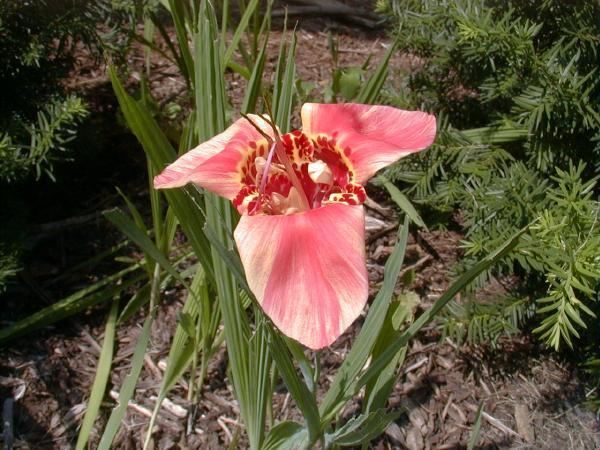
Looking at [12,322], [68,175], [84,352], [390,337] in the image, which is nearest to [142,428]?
[84,352]

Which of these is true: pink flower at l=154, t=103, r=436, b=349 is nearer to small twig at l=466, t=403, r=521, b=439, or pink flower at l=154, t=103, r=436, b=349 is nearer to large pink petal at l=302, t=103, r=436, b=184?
large pink petal at l=302, t=103, r=436, b=184

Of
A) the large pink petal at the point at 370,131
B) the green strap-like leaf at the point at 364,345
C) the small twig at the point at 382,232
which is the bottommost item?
the small twig at the point at 382,232

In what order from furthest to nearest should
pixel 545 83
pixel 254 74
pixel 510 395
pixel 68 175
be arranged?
pixel 68 175 < pixel 510 395 < pixel 545 83 < pixel 254 74

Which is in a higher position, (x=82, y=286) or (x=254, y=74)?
(x=254, y=74)

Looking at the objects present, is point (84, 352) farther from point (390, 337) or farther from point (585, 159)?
point (585, 159)

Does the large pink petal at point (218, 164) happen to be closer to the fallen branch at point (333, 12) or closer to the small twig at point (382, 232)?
the small twig at point (382, 232)

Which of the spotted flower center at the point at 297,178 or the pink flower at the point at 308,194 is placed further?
the spotted flower center at the point at 297,178

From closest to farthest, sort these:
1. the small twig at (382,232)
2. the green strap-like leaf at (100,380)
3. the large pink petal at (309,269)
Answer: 1. the large pink petal at (309,269)
2. the green strap-like leaf at (100,380)
3. the small twig at (382,232)

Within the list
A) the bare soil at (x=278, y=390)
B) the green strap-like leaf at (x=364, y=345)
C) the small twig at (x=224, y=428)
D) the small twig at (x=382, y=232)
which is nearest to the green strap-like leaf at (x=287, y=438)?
the green strap-like leaf at (x=364, y=345)

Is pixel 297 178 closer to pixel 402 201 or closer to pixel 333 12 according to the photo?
pixel 402 201
